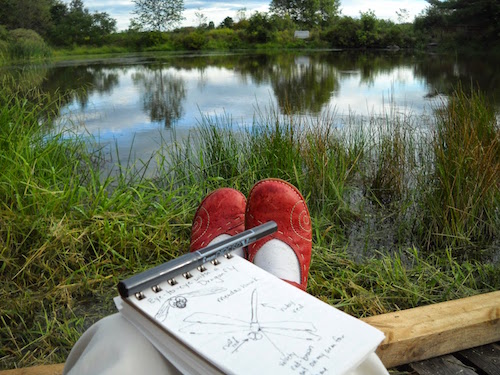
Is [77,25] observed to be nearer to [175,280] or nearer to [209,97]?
[209,97]

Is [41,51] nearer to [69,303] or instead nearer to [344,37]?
[69,303]

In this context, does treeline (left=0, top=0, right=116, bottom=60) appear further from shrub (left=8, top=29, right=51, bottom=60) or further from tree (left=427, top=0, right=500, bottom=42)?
tree (left=427, top=0, right=500, bottom=42)

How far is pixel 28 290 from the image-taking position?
1.28 m

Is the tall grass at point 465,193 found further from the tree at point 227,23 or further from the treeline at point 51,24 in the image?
the tree at point 227,23

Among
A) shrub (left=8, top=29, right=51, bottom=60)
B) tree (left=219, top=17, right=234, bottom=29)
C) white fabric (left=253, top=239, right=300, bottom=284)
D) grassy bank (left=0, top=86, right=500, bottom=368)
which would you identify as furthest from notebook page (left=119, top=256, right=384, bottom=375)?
tree (left=219, top=17, right=234, bottom=29)

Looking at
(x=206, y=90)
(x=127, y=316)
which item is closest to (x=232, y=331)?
(x=127, y=316)

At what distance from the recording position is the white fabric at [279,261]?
90 cm

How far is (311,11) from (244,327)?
32.4 meters

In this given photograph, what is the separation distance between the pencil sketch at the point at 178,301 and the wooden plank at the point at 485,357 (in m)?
0.59

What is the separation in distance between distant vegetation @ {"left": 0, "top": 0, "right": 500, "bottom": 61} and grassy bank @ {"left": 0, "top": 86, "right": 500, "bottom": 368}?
10.2 meters

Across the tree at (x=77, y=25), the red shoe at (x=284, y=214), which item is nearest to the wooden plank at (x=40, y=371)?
the red shoe at (x=284, y=214)

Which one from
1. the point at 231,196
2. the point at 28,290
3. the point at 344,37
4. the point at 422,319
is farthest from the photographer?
the point at 344,37

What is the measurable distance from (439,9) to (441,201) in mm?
19331

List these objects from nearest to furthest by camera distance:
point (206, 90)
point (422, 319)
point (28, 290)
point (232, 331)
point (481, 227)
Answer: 1. point (232, 331)
2. point (422, 319)
3. point (28, 290)
4. point (481, 227)
5. point (206, 90)
